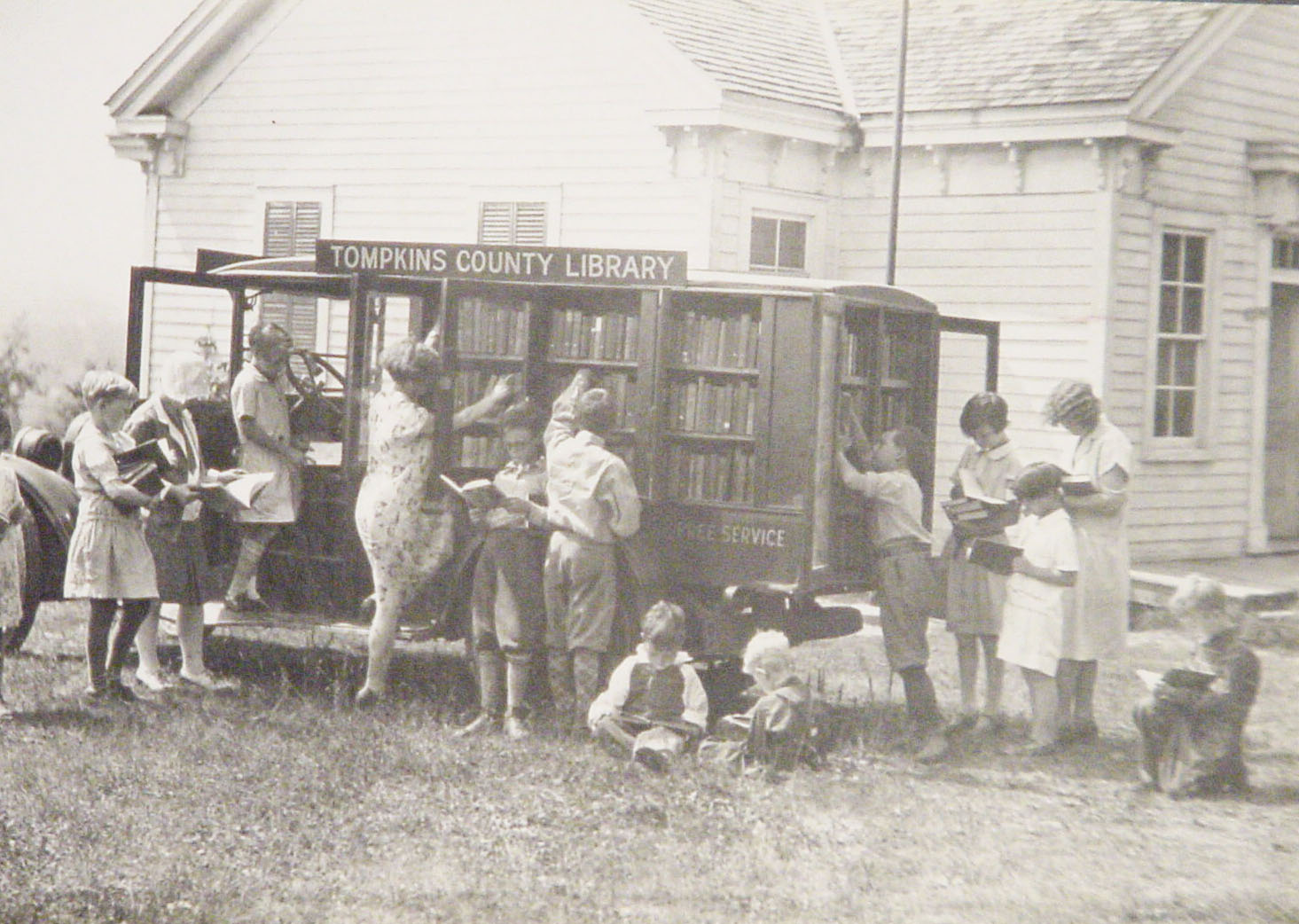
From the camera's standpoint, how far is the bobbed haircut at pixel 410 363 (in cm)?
627

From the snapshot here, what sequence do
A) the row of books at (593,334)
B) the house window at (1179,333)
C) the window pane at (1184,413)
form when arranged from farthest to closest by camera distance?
the house window at (1179,333) → the window pane at (1184,413) → the row of books at (593,334)

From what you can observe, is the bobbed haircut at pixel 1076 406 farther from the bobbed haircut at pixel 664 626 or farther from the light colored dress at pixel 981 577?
the bobbed haircut at pixel 664 626

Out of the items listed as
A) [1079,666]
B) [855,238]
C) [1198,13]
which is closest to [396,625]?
[1079,666]


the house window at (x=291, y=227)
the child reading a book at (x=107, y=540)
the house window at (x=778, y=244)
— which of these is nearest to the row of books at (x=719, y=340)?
the child reading a book at (x=107, y=540)

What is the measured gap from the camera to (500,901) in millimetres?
4102

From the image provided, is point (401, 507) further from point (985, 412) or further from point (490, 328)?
point (985, 412)

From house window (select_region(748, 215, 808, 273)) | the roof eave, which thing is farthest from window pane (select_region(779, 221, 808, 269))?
the roof eave

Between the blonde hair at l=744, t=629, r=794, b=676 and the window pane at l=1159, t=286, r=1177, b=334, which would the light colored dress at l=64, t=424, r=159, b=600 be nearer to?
the blonde hair at l=744, t=629, r=794, b=676

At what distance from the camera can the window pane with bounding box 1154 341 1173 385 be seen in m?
9.77

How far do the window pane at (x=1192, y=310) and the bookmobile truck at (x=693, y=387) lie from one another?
3.54 meters

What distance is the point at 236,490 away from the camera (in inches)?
265

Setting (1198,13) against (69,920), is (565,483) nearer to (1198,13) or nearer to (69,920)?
(69,920)

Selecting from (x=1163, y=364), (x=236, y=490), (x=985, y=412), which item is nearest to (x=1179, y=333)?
(x=1163, y=364)

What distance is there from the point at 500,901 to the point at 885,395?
10.3 feet
